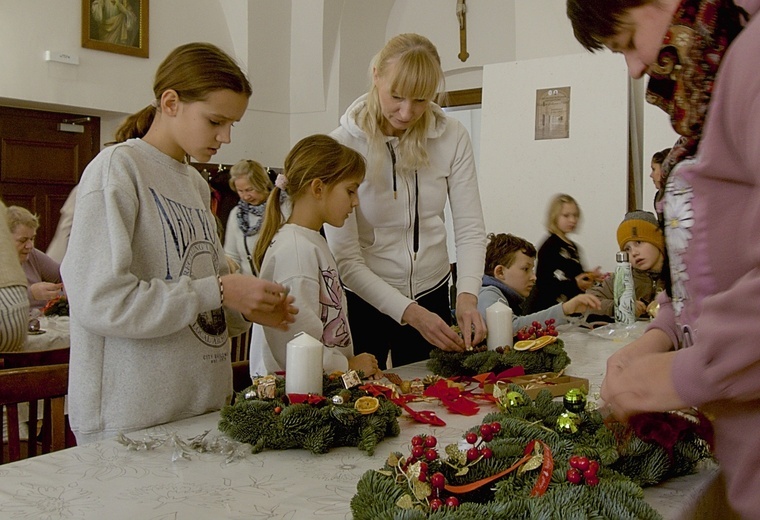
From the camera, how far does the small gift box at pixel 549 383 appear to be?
68.4 inches

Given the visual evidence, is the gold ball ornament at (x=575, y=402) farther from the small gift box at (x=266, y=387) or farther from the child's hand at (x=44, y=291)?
the child's hand at (x=44, y=291)

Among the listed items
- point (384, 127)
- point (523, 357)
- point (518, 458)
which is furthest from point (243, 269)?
point (518, 458)

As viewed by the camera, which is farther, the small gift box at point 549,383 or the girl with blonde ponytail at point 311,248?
the girl with blonde ponytail at point 311,248

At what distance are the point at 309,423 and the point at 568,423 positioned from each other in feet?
1.38

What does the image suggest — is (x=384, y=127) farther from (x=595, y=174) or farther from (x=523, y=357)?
(x=595, y=174)

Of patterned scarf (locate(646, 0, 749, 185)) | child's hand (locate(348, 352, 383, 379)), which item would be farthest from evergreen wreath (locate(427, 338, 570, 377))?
patterned scarf (locate(646, 0, 749, 185))

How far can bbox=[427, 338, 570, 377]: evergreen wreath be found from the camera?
195 centimetres

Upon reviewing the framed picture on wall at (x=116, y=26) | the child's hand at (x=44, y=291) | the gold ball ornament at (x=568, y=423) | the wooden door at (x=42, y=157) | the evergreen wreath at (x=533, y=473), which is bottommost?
the child's hand at (x=44, y=291)

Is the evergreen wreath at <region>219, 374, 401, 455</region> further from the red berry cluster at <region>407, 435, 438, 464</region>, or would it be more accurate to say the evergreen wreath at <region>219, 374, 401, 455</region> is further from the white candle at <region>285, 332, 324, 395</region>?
the red berry cluster at <region>407, 435, 438, 464</region>

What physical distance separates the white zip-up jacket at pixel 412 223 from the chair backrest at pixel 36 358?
0.82 metres

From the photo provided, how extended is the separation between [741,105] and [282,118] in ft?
24.6

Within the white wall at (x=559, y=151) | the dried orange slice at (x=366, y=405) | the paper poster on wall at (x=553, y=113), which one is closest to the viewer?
the dried orange slice at (x=366, y=405)

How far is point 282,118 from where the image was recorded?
8.05m

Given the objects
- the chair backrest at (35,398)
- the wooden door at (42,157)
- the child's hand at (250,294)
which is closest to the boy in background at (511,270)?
the child's hand at (250,294)
